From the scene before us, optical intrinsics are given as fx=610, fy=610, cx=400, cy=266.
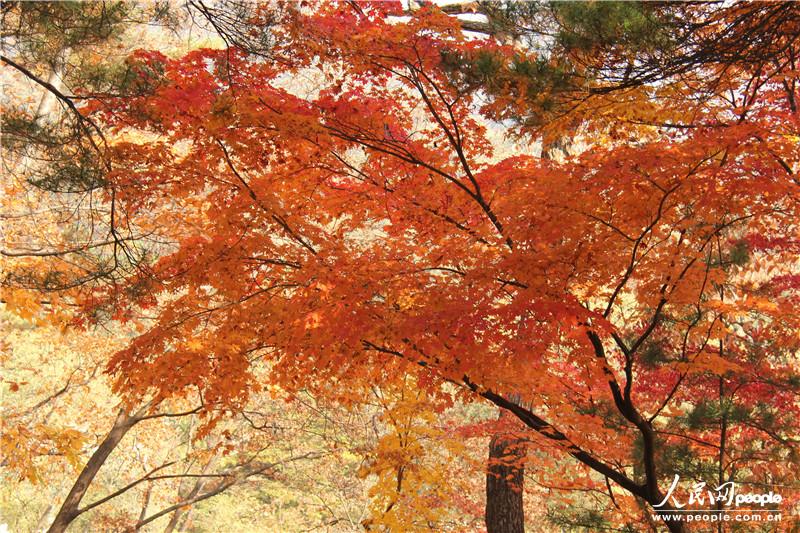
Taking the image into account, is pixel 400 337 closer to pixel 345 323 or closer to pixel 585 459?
pixel 345 323

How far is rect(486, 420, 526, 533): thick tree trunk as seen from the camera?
6.37 meters

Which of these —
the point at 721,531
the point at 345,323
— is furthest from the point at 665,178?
the point at 721,531

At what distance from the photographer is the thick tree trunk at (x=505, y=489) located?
6371 mm

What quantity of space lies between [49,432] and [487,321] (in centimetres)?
385

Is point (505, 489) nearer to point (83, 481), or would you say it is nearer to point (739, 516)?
point (739, 516)

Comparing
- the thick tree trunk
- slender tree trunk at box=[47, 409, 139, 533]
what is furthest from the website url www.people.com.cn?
slender tree trunk at box=[47, 409, 139, 533]

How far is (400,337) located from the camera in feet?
14.4

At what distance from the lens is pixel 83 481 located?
6344mm

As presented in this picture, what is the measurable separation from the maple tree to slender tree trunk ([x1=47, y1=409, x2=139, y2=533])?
1.61m
